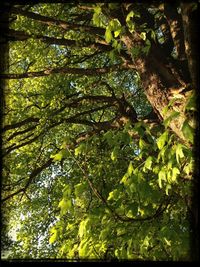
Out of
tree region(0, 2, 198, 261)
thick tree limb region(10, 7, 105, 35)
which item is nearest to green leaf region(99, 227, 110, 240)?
tree region(0, 2, 198, 261)

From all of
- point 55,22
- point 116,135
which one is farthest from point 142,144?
point 55,22

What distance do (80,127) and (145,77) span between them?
8.49m

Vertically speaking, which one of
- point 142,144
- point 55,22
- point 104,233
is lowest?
point 104,233

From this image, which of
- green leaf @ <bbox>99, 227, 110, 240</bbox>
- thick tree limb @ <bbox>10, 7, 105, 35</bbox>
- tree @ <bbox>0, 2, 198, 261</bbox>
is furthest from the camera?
thick tree limb @ <bbox>10, 7, 105, 35</bbox>

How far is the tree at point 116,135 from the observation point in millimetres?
4895

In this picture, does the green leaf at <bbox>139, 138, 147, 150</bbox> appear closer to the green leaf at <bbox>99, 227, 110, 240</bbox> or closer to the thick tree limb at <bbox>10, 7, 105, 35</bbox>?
the green leaf at <bbox>99, 227, 110, 240</bbox>

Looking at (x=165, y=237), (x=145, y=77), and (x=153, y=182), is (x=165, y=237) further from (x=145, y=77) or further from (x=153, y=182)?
(x=145, y=77)

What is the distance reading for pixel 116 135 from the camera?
5426mm

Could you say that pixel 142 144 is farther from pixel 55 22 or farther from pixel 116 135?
pixel 55 22

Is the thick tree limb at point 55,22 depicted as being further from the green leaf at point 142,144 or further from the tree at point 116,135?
the green leaf at point 142,144

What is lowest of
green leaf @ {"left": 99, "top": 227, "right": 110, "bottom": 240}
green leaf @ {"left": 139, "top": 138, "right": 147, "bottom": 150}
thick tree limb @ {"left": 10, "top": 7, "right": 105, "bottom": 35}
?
green leaf @ {"left": 99, "top": 227, "right": 110, "bottom": 240}

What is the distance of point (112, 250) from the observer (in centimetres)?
560

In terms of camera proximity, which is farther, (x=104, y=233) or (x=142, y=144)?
(x=142, y=144)

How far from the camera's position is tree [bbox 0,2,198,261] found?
16.1 feet
